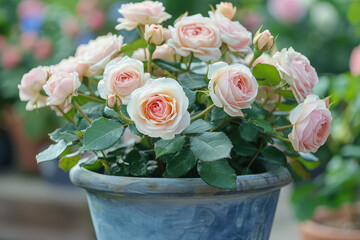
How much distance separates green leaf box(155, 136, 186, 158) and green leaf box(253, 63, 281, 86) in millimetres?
157

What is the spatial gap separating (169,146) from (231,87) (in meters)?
0.11

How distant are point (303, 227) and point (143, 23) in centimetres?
105

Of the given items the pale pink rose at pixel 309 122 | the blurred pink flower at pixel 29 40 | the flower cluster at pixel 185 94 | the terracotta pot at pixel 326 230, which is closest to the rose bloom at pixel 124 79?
the flower cluster at pixel 185 94

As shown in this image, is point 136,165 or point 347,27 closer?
point 136,165

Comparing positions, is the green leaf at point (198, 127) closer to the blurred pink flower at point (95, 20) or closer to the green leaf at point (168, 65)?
the green leaf at point (168, 65)

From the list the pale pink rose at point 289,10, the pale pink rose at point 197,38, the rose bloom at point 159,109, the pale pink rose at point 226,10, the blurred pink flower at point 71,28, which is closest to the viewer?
the rose bloom at point 159,109

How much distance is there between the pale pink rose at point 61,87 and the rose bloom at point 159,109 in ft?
0.41

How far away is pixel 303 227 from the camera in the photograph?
161 cm

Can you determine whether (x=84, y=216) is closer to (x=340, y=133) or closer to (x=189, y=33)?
(x=340, y=133)

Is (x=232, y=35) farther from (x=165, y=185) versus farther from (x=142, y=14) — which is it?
(x=165, y=185)

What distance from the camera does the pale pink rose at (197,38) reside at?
2.35 ft

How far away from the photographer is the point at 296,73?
2.31 feet

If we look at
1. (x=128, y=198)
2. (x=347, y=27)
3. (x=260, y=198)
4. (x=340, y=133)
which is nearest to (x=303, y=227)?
(x=340, y=133)

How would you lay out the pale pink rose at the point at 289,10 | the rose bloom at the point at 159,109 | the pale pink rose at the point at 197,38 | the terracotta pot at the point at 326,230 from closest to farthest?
the rose bloom at the point at 159,109
the pale pink rose at the point at 197,38
the terracotta pot at the point at 326,230
the pale pink rose at the point at 289,10
